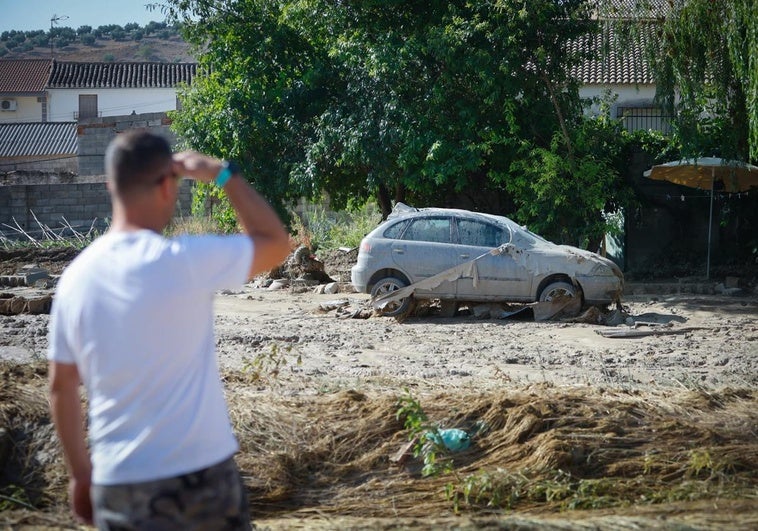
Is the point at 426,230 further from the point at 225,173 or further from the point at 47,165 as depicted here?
the point at 47,165

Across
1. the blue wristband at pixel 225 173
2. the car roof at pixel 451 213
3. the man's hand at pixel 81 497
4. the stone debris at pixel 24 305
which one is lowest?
the stone debris at pixel 24 305

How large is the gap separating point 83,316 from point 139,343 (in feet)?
0.61

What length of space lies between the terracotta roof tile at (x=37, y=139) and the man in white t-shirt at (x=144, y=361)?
157 ft

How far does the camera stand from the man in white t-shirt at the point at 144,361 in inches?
105

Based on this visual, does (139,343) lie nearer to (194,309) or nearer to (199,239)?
(194,309)

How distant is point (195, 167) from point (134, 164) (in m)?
0.21

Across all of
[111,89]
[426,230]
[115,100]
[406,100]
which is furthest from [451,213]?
[115,100]

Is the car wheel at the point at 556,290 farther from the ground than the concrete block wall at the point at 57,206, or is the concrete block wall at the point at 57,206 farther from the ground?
the concrete block wall at the point at 57,206

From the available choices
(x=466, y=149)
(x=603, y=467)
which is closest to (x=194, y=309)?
(x=603, y=467)

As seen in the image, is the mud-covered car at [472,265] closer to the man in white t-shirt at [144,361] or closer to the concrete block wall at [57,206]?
the man in white t-shirt at [144,361]

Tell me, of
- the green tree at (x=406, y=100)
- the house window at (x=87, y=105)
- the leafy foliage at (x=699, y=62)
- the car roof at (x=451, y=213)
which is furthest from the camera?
the house window at (x=87, y=105)

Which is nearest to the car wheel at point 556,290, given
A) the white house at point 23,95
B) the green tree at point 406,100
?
the green tree at point 406,100

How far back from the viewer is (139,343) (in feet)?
8.79

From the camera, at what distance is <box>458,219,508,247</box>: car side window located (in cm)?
1445
